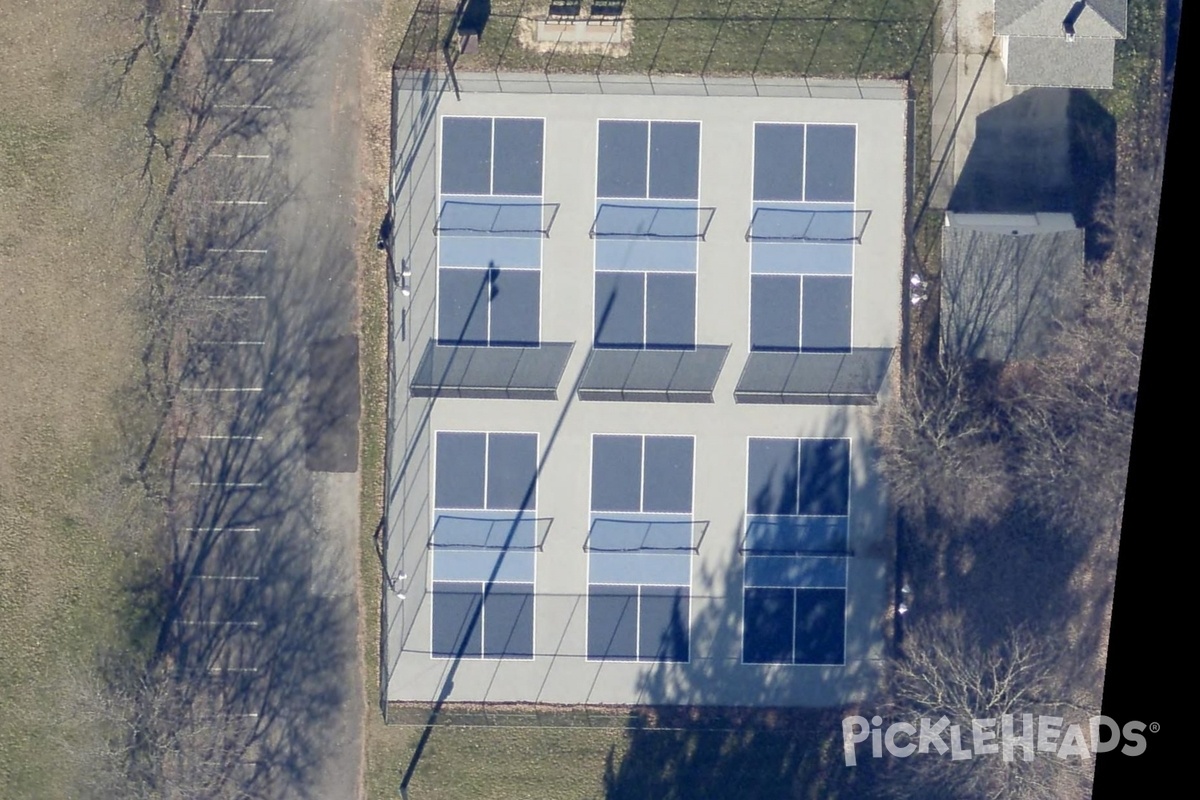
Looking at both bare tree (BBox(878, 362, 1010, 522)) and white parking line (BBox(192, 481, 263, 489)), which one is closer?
bare tree (BBox(878, 362, 1010, 522))

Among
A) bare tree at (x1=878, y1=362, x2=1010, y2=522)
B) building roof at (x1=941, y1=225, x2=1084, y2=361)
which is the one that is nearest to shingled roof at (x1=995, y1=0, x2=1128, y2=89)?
building roof at (x1=941, y1=225, x2=1084, y2=361)

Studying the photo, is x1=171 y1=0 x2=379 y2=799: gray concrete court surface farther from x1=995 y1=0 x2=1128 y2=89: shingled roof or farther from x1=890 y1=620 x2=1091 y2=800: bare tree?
x1=995 y1=0 x2=1128 y2=89: shingled roof

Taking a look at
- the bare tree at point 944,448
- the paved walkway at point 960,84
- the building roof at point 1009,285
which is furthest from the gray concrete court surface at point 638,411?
the building roof at point 1009,285

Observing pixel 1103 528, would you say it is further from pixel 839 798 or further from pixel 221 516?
pixel 221 516

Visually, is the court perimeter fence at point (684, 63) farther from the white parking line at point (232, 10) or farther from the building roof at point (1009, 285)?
the white parking line at point (232, 10)

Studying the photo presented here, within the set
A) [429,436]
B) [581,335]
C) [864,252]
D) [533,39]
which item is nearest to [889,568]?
[864,252]

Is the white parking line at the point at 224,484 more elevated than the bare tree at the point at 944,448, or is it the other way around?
the bare tree at the point at 944,448
